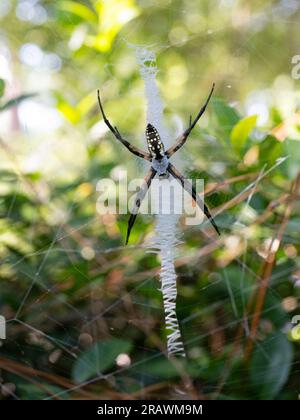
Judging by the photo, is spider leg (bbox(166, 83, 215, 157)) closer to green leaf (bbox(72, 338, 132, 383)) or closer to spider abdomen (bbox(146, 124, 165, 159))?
spider abdomen (bbox(146, 124, 165, 159))

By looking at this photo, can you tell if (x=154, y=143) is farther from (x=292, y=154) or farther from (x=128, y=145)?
(x=292, y=154)

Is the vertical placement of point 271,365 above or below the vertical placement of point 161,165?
below

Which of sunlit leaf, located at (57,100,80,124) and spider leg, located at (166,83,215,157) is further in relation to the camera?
sunlit leaf, located at (57,100,80,124)

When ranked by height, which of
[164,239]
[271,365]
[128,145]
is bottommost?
[271,365]

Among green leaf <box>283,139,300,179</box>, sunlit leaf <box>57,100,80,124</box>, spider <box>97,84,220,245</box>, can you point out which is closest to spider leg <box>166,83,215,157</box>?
spider <box>97,84,220,245</box>

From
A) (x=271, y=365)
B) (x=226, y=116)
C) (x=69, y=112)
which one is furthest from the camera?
(x=69, y=112)

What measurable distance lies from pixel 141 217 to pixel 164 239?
0.21 feet

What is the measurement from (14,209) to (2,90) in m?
0.26

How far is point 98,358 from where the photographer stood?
92cm

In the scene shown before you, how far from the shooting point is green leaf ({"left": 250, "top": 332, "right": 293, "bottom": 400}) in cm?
82

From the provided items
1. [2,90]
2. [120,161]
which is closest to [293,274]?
[120,161]

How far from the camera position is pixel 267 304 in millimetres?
916

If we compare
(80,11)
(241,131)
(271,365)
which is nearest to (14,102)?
(80,11)

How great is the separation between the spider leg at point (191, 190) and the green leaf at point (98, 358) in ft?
0.96
